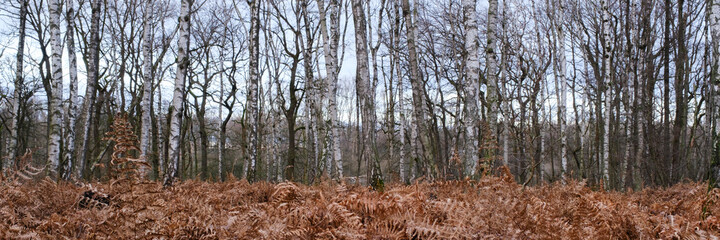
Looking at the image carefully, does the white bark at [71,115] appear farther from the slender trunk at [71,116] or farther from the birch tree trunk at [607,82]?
the birch tree trunk at [607,82]

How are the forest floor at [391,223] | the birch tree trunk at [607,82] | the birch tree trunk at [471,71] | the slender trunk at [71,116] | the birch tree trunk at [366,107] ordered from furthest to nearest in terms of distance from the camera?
the birch tree trunk at [607,82] < the slender trunk at [71,116] < the birch tree trunk at [471,71] < the birch tree trunk at [366,107] < the forest floor at [391,223]

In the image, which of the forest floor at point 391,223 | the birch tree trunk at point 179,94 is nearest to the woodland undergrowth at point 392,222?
the forest floor at point 391,223

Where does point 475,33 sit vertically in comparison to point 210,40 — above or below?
below

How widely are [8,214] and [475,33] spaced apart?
6389 millimetres

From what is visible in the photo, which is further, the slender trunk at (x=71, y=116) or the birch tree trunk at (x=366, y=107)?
the slender trunk at (x=71, y=116)

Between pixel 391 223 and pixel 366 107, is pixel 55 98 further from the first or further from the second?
pixel 391 223

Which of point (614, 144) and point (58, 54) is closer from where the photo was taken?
point (58, 54)

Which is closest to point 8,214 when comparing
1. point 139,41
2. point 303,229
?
point 303,229

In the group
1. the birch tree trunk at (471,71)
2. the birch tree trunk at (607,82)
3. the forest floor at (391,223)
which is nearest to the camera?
the forest floor at (391,223)

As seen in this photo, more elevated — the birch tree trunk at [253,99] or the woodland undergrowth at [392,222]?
the birch tree trunk at [253,99]

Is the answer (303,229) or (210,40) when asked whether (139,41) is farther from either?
(303,229)

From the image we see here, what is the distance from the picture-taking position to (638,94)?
40.8ft

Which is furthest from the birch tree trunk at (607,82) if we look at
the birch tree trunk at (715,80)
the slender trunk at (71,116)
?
the slender trunk at (71,116)

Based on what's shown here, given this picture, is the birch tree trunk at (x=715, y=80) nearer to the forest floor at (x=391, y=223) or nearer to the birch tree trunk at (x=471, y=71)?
the forest floor at (x=391, y=223)
